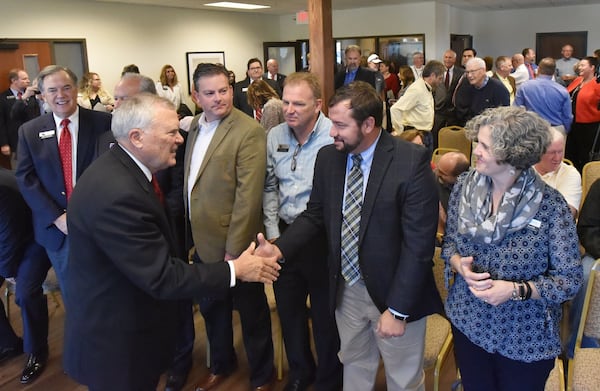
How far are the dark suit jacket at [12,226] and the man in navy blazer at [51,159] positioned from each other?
0.54 ft

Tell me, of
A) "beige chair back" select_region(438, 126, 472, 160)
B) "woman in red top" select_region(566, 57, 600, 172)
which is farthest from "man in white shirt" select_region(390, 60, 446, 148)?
"woman in red top" select_region(566, 57, 600, 172)

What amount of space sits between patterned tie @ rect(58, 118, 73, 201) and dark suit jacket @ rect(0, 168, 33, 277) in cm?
38

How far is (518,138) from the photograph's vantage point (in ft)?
5.60

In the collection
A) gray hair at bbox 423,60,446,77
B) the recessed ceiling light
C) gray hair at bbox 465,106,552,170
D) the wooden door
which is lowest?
gray hair at bbox 465,106,552,170

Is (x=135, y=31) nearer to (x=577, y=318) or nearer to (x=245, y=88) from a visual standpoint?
(x=245, y=88)

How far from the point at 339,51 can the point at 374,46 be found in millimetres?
969

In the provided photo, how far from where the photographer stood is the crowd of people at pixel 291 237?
1753 mm

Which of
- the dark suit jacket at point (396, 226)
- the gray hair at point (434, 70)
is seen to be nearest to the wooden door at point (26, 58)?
the gray hair at point (434, 70)

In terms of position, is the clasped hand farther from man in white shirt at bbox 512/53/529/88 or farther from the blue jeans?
man in white shirt at bbox 512/53/529/88

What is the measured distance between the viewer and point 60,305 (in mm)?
4082

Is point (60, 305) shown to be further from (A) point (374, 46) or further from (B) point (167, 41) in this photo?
(A) point (374, 46)

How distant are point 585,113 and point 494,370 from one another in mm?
5159

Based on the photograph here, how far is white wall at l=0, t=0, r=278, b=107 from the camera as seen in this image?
8250mm

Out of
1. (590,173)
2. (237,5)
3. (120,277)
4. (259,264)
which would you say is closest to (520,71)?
(237,5)
